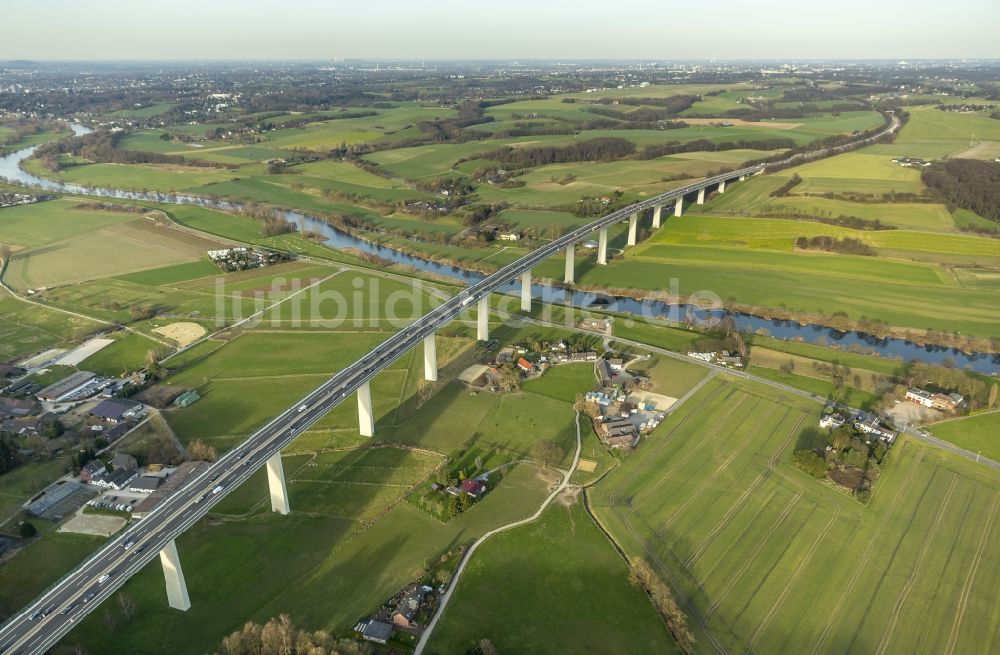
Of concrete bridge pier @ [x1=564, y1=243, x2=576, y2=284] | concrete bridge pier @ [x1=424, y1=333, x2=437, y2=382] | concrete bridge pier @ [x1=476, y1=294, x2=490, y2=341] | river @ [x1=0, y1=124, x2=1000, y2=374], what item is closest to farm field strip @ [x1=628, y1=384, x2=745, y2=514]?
river @ [x1=0, y1=124, x2=1000, y2=374]

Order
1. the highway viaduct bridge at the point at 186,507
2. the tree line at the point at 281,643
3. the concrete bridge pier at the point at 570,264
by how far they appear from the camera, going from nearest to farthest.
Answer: the highway viaduct bridge at the point at 186,507 → the tree line at the point at 281,643 → the concrete bridge pier at the point at 570,264

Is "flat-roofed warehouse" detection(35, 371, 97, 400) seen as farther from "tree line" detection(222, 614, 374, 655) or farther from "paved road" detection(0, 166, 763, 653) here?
"tree line" detection(222, 614, 374, 655)

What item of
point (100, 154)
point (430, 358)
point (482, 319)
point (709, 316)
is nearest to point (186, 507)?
point (430, 358)

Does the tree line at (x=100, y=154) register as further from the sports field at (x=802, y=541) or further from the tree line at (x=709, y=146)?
the sports field at (x=802, y=541)

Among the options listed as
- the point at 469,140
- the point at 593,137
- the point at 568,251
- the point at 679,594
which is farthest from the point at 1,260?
the point at 593,137

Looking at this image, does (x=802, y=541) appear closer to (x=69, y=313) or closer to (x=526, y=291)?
(x=526, y=291)

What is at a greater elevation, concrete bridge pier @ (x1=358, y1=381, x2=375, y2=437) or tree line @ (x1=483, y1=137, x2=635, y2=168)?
tree line @ (x1=483, y1=137, x2=635, y2=168)

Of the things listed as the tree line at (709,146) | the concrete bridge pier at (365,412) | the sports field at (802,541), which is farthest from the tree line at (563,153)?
the sports field at (802,541)

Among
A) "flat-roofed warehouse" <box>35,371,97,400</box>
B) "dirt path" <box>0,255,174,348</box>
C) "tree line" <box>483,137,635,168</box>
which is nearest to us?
"flat-roofed warehouse" <box>35,371,97,400</box>
